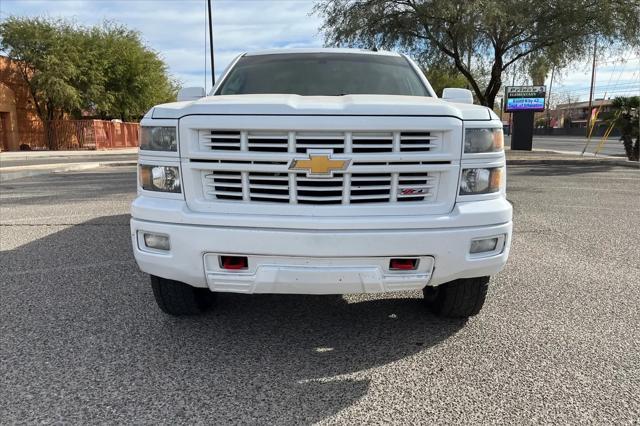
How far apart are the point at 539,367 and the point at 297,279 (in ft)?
4.91

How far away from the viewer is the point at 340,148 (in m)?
2.84

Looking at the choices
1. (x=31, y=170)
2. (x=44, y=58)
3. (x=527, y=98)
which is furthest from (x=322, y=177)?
(x=44, y=58)

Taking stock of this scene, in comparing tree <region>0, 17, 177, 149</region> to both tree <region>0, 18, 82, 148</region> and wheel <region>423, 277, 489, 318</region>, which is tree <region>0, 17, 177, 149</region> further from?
wheel <region>423, 277, 489, 318</region>

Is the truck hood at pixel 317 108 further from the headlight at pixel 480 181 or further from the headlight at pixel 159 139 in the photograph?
the headlight at pixel 480 181

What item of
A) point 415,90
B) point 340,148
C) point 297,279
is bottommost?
point 297,279

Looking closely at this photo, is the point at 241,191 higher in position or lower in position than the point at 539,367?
higher

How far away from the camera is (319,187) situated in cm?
284

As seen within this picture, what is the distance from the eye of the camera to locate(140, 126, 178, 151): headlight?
2.98 m

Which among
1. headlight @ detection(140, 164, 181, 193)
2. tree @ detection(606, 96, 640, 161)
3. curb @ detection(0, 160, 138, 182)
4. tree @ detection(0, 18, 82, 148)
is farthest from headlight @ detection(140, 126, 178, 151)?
tree @ detection(0, 18, 82, 148)

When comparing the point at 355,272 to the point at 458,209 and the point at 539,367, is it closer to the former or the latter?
the point at 458,209

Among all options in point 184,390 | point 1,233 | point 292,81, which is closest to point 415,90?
point 292,81

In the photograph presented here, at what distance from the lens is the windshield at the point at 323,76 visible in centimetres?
424

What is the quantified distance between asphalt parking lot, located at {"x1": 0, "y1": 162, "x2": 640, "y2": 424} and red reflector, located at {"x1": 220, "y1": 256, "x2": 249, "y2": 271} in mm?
605

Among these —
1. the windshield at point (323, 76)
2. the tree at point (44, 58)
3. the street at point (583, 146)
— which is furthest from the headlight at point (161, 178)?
the tree at point (44, 58)
